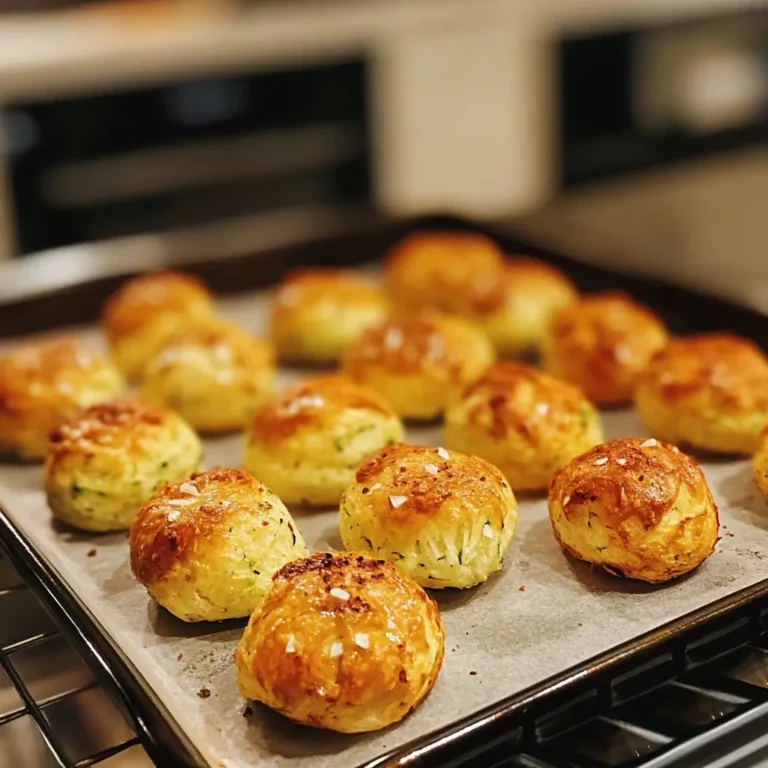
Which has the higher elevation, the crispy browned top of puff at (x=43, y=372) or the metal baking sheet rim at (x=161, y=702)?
the crispy browned top of puff at (x=43, y=372)

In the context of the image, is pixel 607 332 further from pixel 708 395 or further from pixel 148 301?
pixel 148 301

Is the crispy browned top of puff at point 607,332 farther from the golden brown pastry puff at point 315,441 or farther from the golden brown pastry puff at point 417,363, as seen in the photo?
the golden brown pastry puff at point 315,441

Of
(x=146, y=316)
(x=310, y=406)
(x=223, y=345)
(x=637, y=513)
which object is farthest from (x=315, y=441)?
(x=146, y=316)

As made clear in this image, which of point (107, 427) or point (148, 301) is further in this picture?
point (148, 301)

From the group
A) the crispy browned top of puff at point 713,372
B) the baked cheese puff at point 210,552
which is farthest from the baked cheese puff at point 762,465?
the baked cheese puff at point 210,552

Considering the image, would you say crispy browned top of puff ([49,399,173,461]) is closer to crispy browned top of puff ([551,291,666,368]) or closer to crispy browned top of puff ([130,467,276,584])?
crispy browned top of puff ([130,467,276,584])

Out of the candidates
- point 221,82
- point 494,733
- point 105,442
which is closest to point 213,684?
point 494,733
